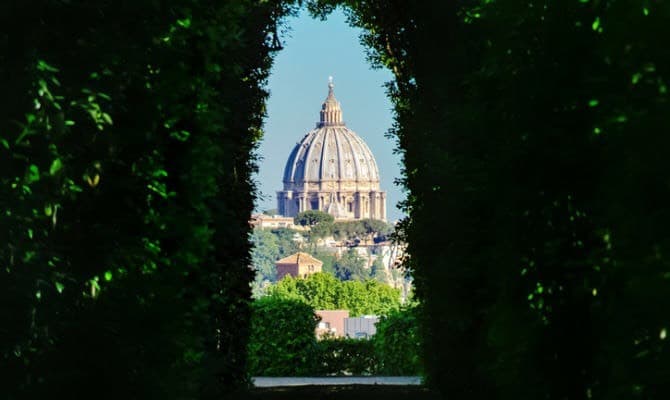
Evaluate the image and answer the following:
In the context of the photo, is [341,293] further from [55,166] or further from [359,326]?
[55,166]

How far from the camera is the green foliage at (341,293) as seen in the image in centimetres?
15012

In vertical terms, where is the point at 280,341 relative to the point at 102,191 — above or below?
above

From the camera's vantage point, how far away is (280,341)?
3356 cm

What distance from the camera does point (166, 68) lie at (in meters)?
11.0

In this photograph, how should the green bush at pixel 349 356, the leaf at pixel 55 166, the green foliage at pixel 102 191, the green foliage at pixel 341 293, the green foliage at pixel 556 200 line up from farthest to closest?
the green foliage at pixel 341 293 < the green bush at pixel 349 356 < the leaf at pixel 55 166 < the green foliage at pixel 102 191 < the green foliage at pixel 556 200

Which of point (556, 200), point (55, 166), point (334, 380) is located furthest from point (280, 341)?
point (55, 166)

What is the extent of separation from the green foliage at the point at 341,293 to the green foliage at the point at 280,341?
Answer: 113 metres

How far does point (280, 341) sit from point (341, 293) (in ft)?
400

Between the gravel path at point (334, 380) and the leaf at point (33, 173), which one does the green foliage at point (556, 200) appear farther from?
the gravel path at point (334, 380)

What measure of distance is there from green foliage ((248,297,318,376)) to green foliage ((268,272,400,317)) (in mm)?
113366

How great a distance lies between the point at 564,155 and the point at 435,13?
9194 millimetres

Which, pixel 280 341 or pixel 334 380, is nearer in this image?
pixel 334 380

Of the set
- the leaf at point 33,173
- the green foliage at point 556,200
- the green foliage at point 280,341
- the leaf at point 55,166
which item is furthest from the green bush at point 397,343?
the leaf at point 33,173

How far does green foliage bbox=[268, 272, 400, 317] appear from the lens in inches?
5910
